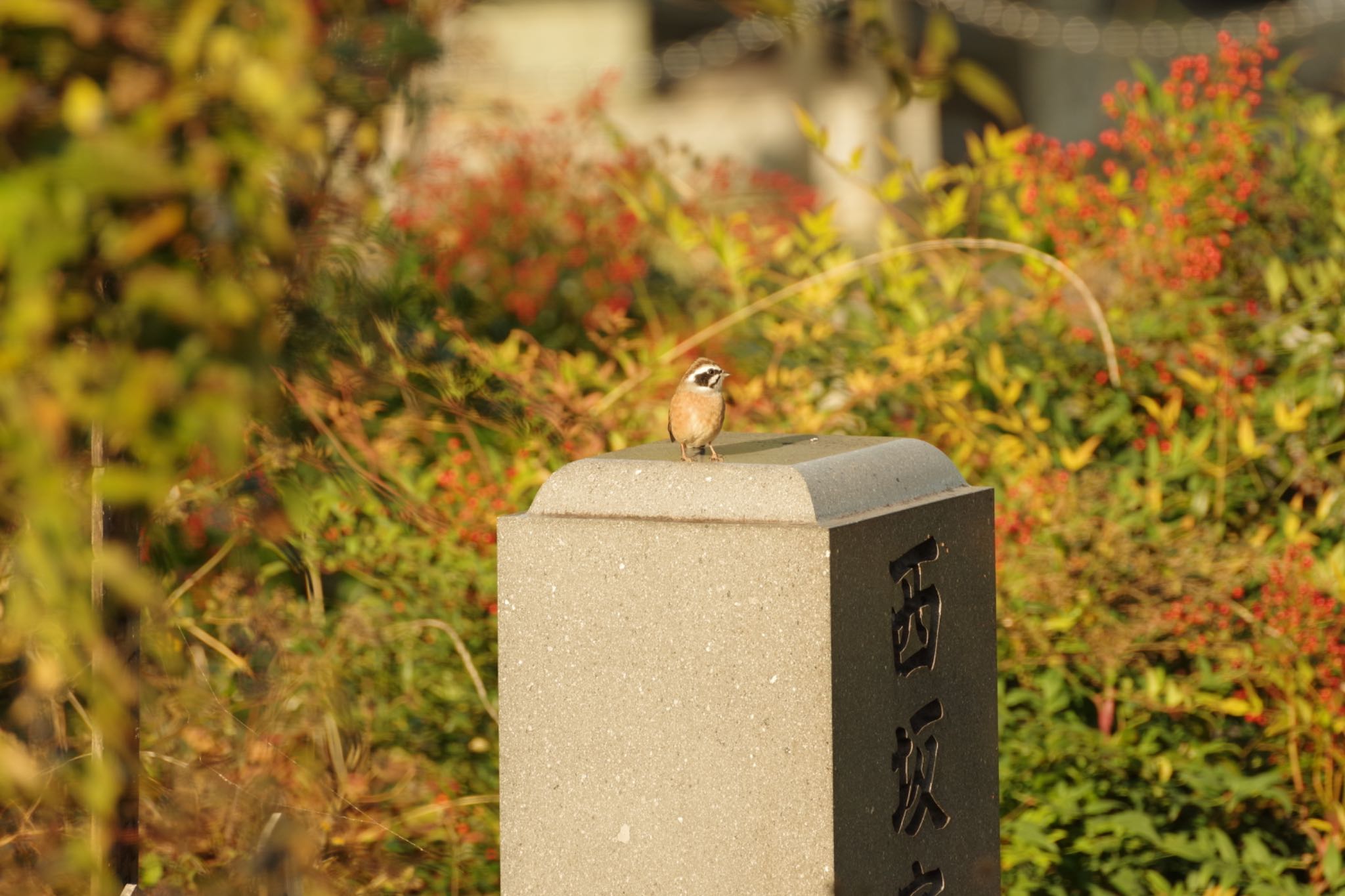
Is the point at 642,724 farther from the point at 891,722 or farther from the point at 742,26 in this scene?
the point at 742,26

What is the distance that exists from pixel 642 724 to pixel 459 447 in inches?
87.8

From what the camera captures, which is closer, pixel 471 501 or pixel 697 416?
pixel 697 416

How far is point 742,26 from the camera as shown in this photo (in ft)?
51.1

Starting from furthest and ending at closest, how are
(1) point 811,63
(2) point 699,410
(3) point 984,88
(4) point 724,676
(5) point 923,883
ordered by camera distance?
(1) point 811,63 < (5) point 923,883 < (2) point 699,410 < (4) point 724,676 < (3) point 984,88

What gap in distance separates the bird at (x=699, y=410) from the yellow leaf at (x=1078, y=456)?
1590 mm

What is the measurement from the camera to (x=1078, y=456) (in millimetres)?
3949

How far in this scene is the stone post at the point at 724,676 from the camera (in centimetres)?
231

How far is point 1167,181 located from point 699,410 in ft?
8.05

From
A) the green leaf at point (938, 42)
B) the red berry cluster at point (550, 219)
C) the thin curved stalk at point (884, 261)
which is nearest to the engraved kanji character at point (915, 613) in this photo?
the green leaf at point (938, 42)

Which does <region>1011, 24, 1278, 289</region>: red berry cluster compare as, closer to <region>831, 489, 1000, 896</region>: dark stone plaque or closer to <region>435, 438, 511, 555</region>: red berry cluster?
<region>435, 438, 511, 555</region>: red berry cluster

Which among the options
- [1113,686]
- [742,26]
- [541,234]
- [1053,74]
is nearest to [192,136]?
[1113,686]

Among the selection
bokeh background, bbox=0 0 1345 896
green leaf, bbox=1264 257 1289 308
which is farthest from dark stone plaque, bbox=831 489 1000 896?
green leaf, bbox=1264 257 1289 308

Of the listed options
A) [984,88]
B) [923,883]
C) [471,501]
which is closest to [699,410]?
[923,883]

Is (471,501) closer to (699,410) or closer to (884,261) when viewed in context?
(884,261)
